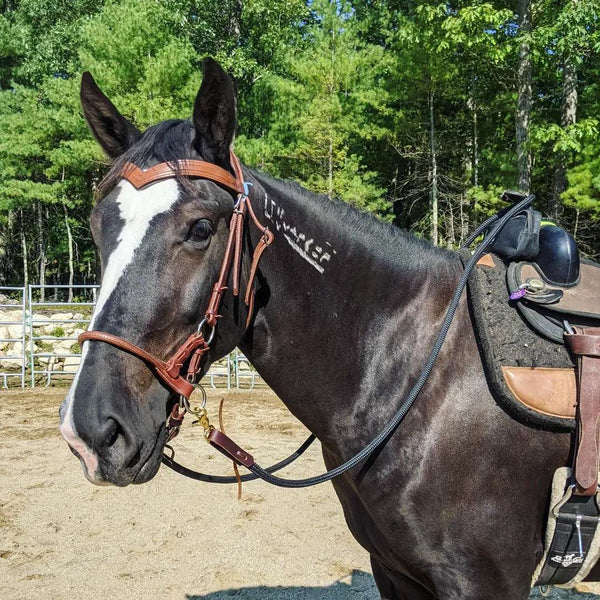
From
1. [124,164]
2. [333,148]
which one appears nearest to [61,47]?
[333,148]

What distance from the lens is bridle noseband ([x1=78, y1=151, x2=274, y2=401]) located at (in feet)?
4.83

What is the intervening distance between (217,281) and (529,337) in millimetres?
1046

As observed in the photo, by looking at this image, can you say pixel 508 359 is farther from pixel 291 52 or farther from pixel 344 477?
pixel 291 52

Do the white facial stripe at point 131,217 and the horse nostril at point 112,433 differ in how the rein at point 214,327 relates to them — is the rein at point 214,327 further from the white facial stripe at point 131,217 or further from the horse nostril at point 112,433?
the horse nostril at point 112,433

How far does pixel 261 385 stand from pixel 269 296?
973cm

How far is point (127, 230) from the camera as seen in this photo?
150 centimetres

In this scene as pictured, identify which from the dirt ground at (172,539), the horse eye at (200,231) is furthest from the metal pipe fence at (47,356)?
the horse eye at (200,231)

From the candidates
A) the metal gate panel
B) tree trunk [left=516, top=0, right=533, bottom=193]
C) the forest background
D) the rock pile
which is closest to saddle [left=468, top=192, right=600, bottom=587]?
the metal gate panel

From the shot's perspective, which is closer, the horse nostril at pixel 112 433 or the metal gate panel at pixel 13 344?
the horse nostril at pixel 112 433

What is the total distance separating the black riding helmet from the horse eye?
1.18 meters

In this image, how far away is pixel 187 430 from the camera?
7656 mm

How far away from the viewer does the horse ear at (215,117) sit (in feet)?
5.21

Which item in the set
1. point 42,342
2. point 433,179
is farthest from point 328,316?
point 433,179

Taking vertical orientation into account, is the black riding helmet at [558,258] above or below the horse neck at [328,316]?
above
